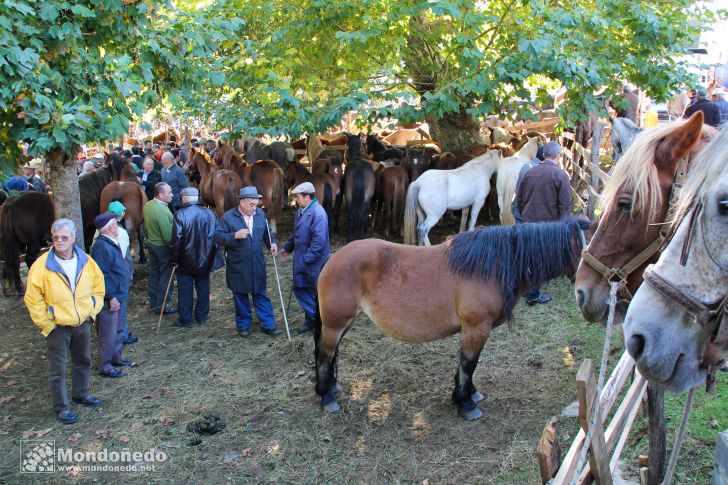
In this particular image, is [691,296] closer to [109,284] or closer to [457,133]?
[109,284]

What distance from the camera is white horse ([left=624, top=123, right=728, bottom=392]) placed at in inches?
58.0

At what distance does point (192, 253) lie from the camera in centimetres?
694

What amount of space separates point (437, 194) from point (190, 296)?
475 cm

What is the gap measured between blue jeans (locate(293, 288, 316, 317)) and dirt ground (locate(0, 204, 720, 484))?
314 millimetres

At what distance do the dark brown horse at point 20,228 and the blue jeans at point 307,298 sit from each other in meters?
4.07

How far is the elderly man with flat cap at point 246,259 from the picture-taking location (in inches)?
265

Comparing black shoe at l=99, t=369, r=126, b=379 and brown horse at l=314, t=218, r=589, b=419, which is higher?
brown horse at l=314, t=218, r=589, b=419

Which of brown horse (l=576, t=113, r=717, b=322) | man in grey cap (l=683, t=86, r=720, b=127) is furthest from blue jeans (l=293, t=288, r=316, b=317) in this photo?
man in grey cap (l=683, t=86, r=720, b=127)

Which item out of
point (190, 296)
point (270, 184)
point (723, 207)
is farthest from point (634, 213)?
point (270, 184)

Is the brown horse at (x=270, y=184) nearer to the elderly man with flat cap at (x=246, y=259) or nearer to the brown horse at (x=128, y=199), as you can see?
the brown horse at (x=128, y=199)

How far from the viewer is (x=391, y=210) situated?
11.6 metres

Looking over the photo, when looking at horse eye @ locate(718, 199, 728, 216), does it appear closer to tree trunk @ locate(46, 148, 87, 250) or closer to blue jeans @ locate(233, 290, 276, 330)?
blue jeans @ locate(233, 290, 276, 330)

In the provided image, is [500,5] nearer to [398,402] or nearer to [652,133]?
[398,402]

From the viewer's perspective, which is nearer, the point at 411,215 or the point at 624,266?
the point at 624,266
